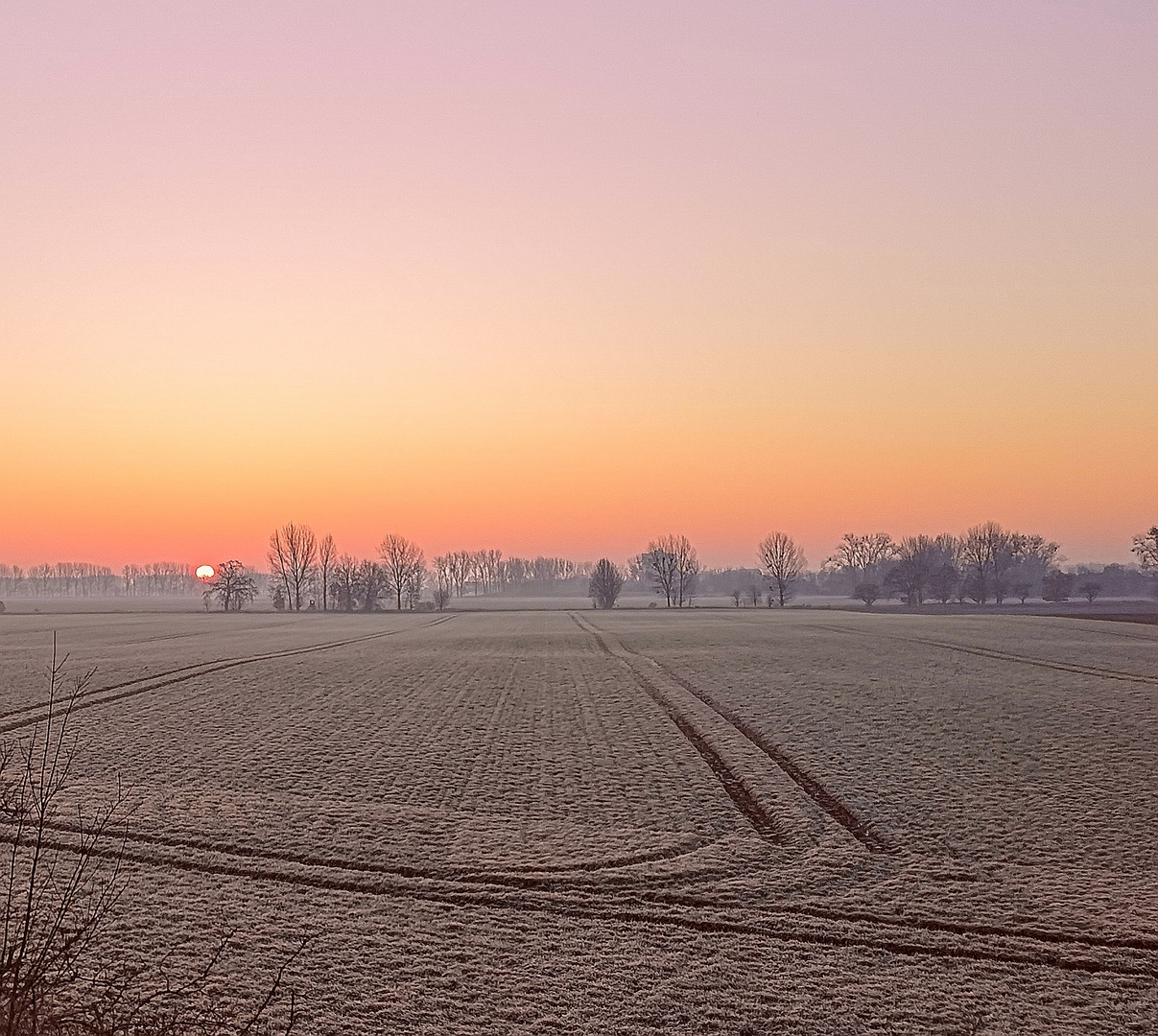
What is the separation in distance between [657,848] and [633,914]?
2.88 metres

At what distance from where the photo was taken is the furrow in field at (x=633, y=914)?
36.3ft

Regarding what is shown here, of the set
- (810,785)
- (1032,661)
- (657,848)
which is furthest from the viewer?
(1032,661)

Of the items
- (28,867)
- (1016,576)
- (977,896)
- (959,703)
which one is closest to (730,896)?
(977,896)

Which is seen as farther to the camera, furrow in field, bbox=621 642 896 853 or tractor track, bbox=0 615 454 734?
tractor track, bbox=0 615 454 734

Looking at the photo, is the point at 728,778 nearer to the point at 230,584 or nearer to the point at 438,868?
the point at 438,868

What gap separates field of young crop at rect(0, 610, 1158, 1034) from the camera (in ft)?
33.8

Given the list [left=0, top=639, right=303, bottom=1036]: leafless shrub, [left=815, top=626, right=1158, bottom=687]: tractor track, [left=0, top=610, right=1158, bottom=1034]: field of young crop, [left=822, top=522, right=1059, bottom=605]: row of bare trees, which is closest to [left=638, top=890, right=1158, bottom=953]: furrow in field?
[left=0, top=610, right=1158, bottom=1034]: field of young crop

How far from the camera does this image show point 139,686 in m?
35.1

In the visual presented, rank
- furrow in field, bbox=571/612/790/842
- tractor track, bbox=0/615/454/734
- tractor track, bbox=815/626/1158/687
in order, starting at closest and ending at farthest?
furrow in field, bbox=571/612/790/842
tractor track, bbox=0/615/454/734
tractor track, bbox=815/626/1158/687

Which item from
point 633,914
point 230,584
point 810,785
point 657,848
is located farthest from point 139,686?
point 230,584

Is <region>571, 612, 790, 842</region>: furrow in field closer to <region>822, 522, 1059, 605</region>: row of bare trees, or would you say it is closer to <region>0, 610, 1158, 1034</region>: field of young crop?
<region>0, 610, 1158, 1034</region>: field of young crop

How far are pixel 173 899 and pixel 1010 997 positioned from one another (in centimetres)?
1015

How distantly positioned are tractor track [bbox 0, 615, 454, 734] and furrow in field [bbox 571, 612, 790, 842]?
12.4 metres

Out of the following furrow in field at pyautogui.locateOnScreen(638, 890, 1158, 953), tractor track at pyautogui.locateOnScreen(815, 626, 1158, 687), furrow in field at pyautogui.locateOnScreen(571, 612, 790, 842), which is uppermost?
tractor track at pyautogui.locateOnScreen(815, 626, 1158, 687)
